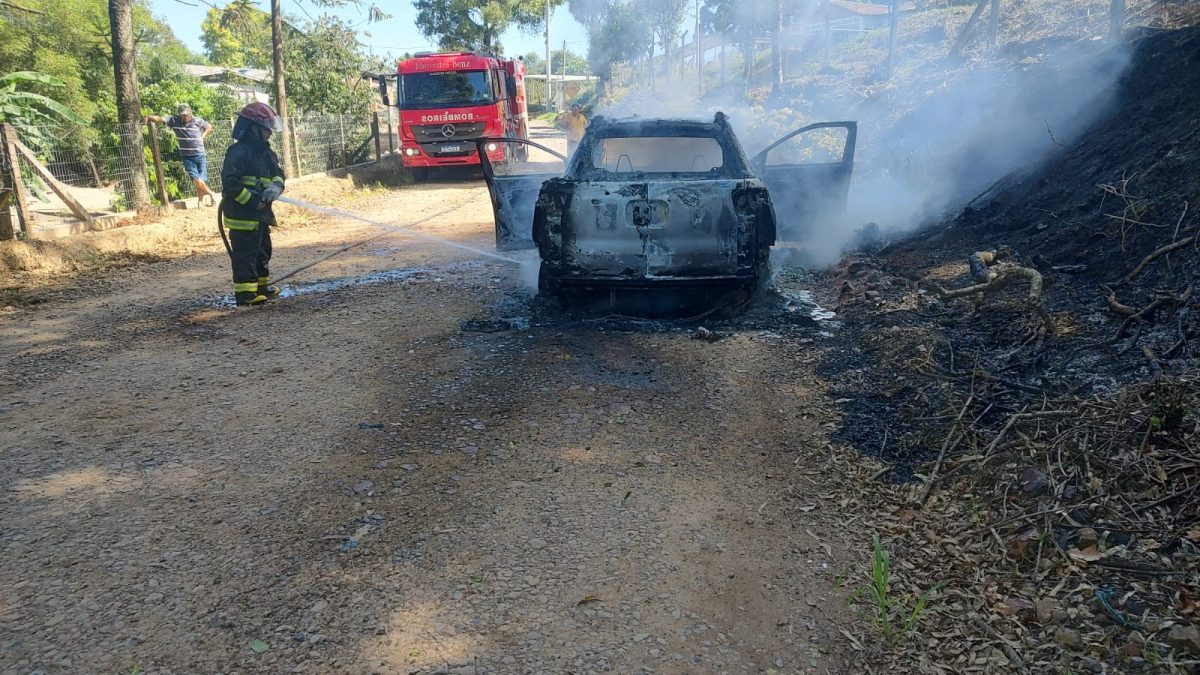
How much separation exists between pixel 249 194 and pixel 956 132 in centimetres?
934

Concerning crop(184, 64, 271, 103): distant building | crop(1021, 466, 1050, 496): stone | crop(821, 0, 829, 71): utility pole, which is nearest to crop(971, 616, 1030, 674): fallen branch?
crop(1021, 466, 1050, 496): stone

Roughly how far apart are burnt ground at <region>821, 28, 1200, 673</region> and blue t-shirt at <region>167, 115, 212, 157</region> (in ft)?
31.5

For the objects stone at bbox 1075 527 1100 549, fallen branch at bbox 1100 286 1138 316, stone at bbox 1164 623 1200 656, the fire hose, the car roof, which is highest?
the car roof

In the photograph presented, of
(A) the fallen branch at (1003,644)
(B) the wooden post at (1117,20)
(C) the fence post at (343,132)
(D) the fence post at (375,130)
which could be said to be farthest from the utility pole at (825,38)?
(A) the fallen branch at (1003,644)

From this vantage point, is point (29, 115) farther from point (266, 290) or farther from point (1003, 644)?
point (1003, 644)

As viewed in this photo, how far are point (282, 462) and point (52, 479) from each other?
1.00 meters

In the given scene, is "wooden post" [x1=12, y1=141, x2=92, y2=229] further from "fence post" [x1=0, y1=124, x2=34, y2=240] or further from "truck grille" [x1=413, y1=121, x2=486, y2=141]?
"truck grille" [x1=413, y1=121, x2=486, y2=141]

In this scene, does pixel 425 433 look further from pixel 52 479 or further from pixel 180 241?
pixel 180 241

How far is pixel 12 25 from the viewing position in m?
16.5

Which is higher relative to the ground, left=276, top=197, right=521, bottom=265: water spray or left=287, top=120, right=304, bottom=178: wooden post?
left=287, top=120, right=304, bottom=178: wooden post

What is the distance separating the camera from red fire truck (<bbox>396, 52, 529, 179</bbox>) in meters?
Result: 16.3

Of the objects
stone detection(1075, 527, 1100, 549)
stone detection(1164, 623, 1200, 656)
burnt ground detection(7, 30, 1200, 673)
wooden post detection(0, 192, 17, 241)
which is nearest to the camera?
stone detection(1164, 623, 1200, 656)

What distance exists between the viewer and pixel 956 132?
10.9 m

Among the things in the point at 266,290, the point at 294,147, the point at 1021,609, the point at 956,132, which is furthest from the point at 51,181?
the point at 956,132
